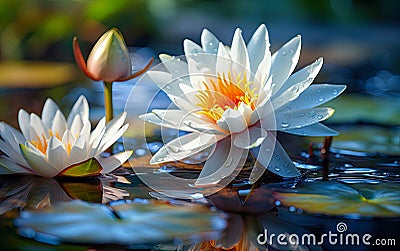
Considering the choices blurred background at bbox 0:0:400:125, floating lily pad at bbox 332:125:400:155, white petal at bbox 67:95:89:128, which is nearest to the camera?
white petal at bbox 67:95:89:128

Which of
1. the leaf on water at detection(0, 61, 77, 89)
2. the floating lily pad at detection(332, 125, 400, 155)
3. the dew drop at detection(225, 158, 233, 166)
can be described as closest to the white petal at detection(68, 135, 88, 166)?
the dew drop at detection(225, 158, 233, 166)

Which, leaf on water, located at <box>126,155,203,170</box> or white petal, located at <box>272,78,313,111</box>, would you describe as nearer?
white petal, located at <box>272,78,313,111</box>

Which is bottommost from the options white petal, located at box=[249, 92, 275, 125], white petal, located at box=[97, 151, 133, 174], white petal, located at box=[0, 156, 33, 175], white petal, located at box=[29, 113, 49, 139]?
white petal, located at box=[0, 156, 33, 175]

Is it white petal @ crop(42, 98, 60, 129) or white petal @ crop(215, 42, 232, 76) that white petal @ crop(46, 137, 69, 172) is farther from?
white petal @ crop(215, 42, 232, 76)

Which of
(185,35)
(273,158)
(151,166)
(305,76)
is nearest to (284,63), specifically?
(305,76)

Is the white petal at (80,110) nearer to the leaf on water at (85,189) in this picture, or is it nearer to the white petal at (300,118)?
the leaf on water at (85,189)

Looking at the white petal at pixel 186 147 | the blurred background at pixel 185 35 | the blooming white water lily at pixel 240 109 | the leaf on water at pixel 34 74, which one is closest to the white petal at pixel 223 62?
the blooming white water lily at pixel 240 109

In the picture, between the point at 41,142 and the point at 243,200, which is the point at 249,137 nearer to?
the point at 243,200
